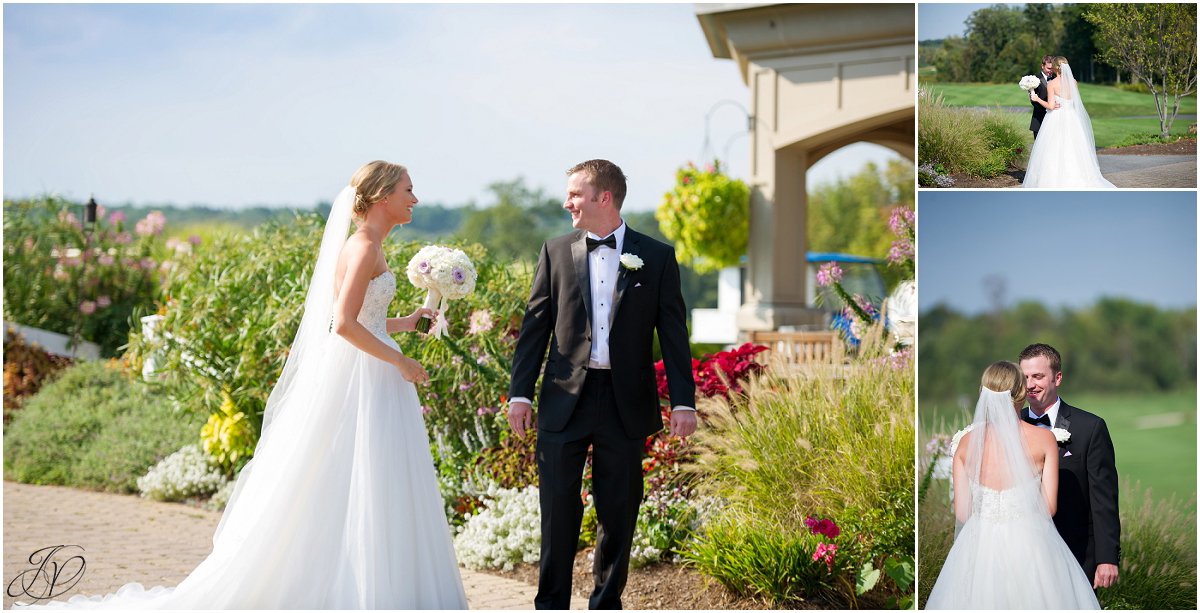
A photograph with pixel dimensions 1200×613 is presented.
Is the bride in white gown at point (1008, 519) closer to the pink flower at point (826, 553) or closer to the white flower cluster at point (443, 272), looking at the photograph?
the pink flower at point (826, 553)

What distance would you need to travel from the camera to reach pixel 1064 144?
12.8 feet

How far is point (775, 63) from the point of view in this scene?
10.4 meters

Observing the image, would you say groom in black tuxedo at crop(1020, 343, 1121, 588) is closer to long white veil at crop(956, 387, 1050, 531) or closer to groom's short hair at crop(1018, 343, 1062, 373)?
groom's short hair at crop(1018, 343, 1062, 373)

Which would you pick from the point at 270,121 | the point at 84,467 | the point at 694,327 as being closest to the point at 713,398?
the point at 84,467

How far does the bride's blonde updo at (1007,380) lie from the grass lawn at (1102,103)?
0.99 m

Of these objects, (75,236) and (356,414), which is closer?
(356,414)

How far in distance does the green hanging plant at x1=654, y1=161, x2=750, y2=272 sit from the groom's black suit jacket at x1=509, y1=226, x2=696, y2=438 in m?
6.47

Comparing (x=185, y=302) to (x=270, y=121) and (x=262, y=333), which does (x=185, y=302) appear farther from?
(x=270, y=121)

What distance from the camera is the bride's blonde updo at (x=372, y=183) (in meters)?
3.94

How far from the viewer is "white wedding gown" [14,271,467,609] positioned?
12.6ft

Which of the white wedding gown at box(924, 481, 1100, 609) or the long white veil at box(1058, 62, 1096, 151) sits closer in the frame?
the white wedding gown at box(924, 481, 1100, 609)

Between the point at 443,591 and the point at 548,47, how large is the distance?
3038 cm

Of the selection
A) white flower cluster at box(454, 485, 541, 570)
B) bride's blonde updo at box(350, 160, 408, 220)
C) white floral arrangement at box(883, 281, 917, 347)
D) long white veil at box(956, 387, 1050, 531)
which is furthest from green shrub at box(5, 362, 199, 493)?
long white veil at box(956, 387, 1050, 531)

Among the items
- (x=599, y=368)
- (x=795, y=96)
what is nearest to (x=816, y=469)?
(x=599, y=368)
